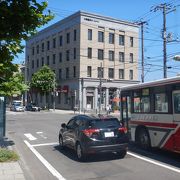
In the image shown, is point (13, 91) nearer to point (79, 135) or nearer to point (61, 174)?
point (79, 135)

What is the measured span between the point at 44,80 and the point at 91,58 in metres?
10.5

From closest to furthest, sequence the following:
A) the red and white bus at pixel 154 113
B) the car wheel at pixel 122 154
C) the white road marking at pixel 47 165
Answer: the white road marking at pixel 47 165 → the red and white bus at pixel 154 113 → the car wheel at pixel 122 154

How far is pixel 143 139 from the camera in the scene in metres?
15.1

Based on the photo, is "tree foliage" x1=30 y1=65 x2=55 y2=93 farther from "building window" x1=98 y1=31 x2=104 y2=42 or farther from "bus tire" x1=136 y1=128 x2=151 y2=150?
"bus tire" x1=136 y1=128 x2=151 y2=150

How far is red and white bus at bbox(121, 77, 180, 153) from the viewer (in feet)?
41.5

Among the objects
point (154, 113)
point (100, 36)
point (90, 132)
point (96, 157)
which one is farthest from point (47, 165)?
point (100, 36)

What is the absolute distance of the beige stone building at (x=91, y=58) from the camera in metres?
64.9

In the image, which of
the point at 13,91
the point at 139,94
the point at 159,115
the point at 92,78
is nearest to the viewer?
the point at 159,115

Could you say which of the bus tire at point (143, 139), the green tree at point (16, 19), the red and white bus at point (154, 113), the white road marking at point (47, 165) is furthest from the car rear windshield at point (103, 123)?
the green tree at point (16, 19)

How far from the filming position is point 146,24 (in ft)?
150

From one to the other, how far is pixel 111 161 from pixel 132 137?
350 centimetres

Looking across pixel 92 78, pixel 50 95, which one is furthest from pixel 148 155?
pixel 50 95

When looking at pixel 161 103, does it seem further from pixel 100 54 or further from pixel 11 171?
pixel 100 54

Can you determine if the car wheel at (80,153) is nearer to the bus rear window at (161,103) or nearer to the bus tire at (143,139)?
the bus tire at (143,139)
